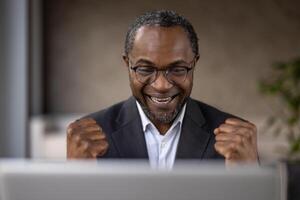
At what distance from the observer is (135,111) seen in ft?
3.32

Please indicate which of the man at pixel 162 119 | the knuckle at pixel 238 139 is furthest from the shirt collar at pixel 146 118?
the knuckle at pixel 238 139

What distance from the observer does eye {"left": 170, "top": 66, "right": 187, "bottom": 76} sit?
0.95 meters

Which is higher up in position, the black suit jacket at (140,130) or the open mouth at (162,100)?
the open mouth at (162,100)

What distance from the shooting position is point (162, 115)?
0.99 m

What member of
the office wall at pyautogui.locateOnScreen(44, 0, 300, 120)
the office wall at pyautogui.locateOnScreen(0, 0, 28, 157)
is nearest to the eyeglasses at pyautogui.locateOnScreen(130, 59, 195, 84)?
the office wall at pyautogui.locateOnScreen(44, 0, 300, 120)

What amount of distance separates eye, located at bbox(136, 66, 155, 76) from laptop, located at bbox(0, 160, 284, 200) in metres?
0.32

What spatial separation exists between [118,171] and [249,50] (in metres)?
2.20

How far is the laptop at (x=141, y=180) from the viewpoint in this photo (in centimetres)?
64

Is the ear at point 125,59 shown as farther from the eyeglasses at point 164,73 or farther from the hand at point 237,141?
the hand at point 237,141

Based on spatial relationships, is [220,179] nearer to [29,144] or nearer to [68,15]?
[68,15]

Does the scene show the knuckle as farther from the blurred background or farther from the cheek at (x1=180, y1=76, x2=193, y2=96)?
the blurred background

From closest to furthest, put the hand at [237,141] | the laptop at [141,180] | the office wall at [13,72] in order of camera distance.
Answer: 1. the laptop at [141,180]
2. the hand at [237,141]
3. the office wall at [13,72]

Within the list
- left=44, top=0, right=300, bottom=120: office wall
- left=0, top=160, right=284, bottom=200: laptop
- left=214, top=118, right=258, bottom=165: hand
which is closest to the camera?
left=0, top=160, right=284, bottom=200: laptop

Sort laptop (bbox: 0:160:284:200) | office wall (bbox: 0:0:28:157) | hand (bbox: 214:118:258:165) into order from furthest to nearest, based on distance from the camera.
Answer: office wall (bbox: 0:0:28:157), hand (bbox: 214:118:258:165), laptop (bbox: 0:160:284:200)
